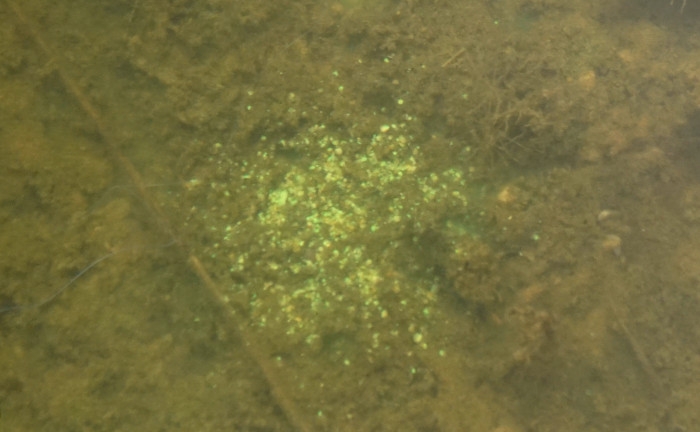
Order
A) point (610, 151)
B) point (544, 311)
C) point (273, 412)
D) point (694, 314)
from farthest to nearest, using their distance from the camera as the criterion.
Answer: point (610, 151)
point (694, 314)
point (544, 311)
point (273, 412)

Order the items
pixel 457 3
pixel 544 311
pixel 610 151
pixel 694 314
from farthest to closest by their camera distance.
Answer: pixel 457 3 → pixel 610 151 → pixel 694 314 → pixel 544 311

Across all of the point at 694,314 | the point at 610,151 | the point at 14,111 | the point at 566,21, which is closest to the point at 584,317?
the point at 694,314

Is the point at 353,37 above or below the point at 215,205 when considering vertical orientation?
above

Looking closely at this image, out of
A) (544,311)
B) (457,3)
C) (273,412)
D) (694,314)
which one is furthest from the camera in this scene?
(457,3)

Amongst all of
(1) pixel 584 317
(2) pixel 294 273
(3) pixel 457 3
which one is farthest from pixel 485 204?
(3) pixel 457 3

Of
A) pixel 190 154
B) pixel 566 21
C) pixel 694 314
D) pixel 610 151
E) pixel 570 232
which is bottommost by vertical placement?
pixel 694 314

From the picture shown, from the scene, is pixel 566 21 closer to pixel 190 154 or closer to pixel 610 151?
pixel 610 151

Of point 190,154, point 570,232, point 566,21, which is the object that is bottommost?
point 570,232

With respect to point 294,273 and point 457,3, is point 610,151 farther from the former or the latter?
point 294,273

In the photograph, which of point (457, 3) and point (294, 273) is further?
point (457, 3)
